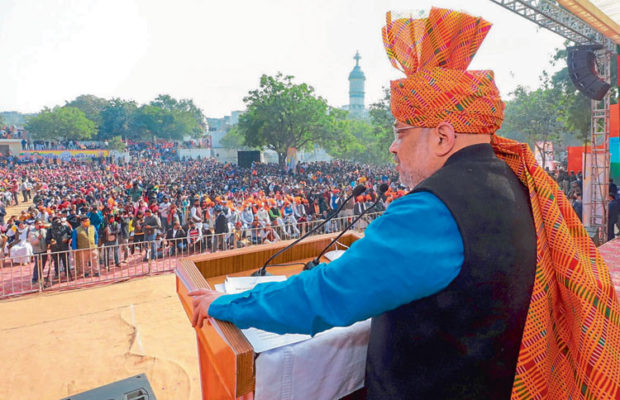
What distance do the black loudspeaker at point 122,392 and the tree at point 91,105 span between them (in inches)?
1004

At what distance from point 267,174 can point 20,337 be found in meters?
19.4

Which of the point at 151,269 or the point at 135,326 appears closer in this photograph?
the point at 135,326

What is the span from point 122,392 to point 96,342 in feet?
14.1

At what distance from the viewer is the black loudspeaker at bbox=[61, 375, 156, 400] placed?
1.39 metres

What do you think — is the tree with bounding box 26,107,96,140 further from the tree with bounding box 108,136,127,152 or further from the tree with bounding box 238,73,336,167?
the tree with bounding box 238,73,336,167

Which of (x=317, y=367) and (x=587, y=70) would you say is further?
(x=587, y=70)

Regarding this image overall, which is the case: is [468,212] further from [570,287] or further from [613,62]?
[613,62]

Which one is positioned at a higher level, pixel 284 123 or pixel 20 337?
pixel 284 123

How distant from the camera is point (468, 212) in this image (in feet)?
2.86

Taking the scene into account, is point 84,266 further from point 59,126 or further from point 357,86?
point 357,86

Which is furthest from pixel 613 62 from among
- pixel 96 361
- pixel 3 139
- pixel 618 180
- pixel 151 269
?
pixel 3 139

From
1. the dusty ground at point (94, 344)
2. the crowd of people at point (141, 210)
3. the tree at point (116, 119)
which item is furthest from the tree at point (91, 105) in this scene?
the dusty ground at point (94, 344)

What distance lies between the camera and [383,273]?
832 mm

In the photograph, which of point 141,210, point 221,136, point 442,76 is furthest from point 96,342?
point 221,136
